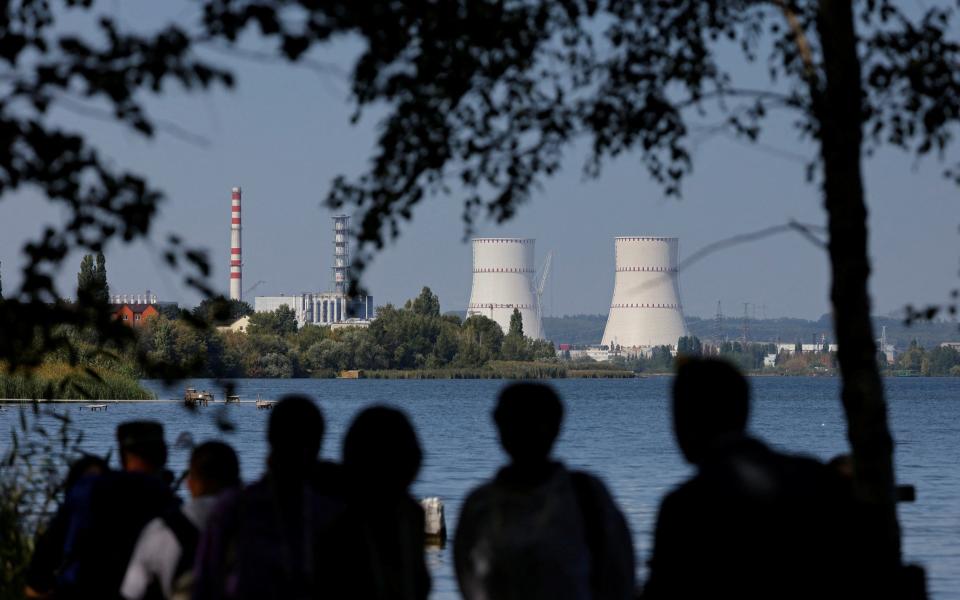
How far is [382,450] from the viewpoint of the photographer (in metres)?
3.10

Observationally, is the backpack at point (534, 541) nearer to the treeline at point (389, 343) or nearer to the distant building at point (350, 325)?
the treeline at point (389, 343)

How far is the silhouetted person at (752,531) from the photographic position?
2471 millimetres

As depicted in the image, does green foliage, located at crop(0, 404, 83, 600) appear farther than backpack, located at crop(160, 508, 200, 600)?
Yes

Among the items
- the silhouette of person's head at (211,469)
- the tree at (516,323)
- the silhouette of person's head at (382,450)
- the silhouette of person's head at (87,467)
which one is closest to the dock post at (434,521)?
the silhouette of person's head at (87,467)

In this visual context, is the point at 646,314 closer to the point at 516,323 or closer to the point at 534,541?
the point at 516,323

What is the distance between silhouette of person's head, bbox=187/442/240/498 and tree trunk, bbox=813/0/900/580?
172cm

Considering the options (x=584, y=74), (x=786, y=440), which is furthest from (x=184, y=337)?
(x=584, y=74)

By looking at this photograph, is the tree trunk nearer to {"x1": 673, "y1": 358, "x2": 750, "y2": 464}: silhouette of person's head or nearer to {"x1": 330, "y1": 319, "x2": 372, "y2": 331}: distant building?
{"x1": 673, "y1": 358, "x2": 750, "y2": 464}: silhouette of person's head

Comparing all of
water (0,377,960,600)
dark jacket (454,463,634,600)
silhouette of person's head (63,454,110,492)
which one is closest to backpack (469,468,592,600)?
dark jacket (454,463,634,600)

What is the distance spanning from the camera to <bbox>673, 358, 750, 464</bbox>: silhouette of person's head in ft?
8.63

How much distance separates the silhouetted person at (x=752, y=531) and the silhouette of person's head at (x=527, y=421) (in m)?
0.71

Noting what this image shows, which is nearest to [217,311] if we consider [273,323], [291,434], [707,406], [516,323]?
[291,434]

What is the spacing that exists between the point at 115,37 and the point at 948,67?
2.74 meters

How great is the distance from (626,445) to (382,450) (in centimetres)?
3717
